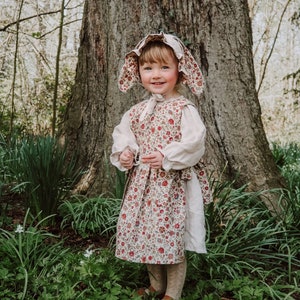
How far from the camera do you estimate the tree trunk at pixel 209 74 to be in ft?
11.2

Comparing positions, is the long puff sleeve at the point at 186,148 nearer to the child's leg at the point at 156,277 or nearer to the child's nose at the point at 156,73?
the child's nose at the point at 156,73

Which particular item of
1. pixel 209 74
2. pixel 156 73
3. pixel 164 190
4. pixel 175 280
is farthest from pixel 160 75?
pixel 209 74

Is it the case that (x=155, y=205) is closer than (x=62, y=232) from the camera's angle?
Yes

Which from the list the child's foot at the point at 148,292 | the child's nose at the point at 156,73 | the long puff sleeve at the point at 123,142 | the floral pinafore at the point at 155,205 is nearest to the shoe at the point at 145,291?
the child's foot at the point at 148,292

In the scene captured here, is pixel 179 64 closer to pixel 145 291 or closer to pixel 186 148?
pixel 186 148

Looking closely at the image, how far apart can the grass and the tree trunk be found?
1.09 ft

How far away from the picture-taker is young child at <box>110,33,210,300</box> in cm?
219

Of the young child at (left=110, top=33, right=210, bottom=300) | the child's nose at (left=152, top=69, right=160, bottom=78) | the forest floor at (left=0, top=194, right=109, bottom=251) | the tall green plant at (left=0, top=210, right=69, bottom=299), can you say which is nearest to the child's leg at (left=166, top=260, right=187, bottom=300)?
the young child at (left=110, top=33, right=210, bottom=300)

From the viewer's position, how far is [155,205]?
7.29 ft

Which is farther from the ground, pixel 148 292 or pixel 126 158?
pixel 126 158

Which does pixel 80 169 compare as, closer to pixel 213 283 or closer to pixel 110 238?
pixel 110 238

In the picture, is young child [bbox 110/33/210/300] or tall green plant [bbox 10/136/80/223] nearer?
young child [bbox 110/33/210/300]

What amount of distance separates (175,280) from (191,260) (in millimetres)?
410

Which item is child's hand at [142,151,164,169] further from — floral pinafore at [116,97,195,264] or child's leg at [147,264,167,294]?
child's leg at [147,264,167,294]
